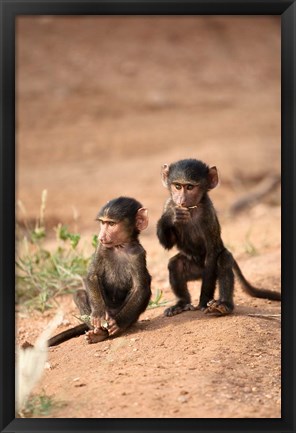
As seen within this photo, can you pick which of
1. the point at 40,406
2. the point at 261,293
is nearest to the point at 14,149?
the point at 40,406

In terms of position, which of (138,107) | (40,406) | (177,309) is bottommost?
(40,406)

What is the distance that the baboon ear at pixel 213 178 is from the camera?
19.7ft

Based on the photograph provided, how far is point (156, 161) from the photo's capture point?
14.7m

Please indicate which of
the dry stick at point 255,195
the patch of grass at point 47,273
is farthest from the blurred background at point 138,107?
the patch of grass at point 47,273

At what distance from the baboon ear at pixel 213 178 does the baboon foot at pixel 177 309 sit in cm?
96

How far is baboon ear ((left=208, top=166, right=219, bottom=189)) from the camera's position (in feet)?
19.7

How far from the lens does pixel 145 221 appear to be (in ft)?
18.8

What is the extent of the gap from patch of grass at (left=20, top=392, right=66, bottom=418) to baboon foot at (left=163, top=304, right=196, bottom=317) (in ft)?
6.50

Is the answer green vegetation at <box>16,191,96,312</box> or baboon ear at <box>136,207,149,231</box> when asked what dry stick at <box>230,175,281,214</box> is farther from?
baboon ear at <box>136,207,149,231</box>

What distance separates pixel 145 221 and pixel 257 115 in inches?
493

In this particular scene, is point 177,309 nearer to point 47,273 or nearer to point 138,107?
point 47,273

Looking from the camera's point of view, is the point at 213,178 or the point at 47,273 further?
the point at 47,273

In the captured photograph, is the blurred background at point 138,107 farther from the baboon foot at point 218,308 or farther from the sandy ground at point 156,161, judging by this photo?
the baboon foot at point 218,308

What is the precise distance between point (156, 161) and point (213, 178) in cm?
868
